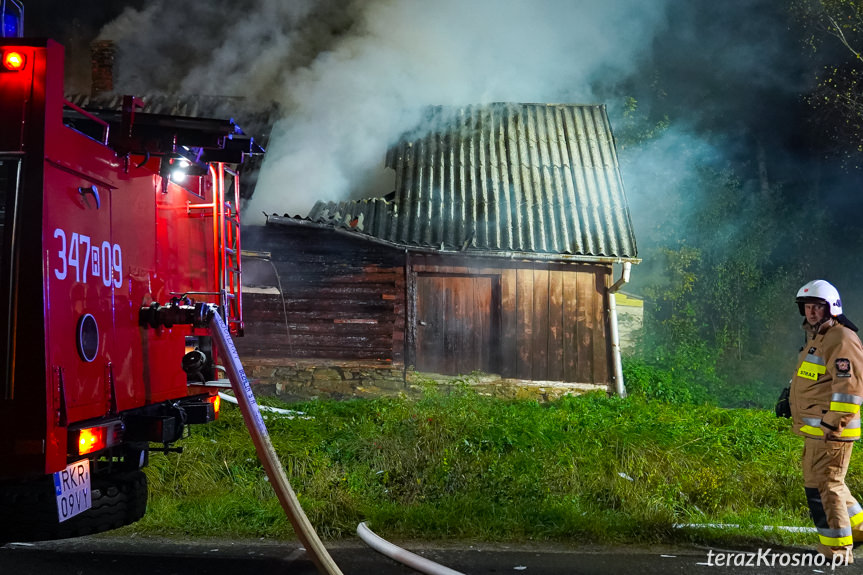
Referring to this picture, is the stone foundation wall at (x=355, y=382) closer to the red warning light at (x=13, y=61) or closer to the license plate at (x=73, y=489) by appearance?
the license plate at (x=73, y=489)

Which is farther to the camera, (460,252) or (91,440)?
(460,252)

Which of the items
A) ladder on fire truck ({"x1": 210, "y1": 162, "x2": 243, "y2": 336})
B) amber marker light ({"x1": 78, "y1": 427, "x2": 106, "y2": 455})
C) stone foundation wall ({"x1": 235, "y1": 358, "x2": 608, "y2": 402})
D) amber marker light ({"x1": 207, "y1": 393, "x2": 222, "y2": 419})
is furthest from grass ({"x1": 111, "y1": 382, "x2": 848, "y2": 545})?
stone foundation wall ({"x1": 235, "y1": 358, "x2": 608, "y2": 402})

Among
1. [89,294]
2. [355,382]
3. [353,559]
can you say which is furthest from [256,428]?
[355,382]

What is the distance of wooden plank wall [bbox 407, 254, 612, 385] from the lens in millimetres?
11039

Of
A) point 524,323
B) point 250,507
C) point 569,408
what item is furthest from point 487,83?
point 250,507

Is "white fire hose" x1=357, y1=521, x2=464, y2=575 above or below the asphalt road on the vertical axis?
above

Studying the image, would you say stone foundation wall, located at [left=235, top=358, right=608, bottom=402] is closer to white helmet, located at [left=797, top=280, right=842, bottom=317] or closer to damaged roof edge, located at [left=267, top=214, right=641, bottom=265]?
damaged roof edge, located at [left=267, top=214, right=641, bottom=265]

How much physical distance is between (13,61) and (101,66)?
1194 centimetres

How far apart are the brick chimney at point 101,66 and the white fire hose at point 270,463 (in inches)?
473

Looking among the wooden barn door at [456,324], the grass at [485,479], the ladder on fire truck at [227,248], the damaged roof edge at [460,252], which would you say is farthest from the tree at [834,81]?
the ladder on fire truck at [227,248]

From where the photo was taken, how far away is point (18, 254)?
125 inches

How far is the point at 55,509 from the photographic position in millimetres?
3201
